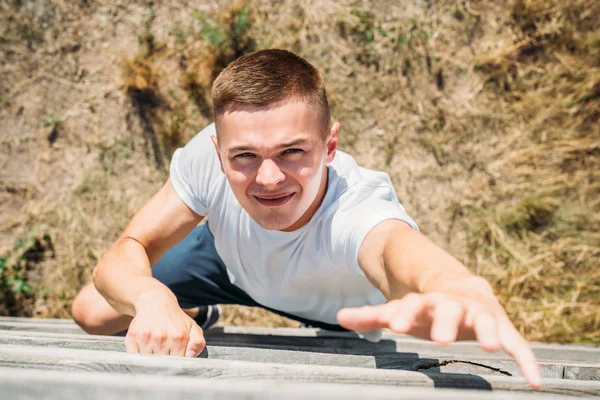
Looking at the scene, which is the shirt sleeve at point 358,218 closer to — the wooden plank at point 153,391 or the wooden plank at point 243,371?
the wooden plank at point 243,371

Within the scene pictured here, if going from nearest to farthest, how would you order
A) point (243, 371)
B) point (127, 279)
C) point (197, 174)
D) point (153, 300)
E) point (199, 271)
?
point (243, 371)
point (153, 300)
point (127, 279)
point (197, 174)
point (199, 271)

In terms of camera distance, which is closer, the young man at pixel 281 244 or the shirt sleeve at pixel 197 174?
the young man at pixel 281 244

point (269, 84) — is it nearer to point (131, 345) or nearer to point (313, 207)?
point (313, 207)

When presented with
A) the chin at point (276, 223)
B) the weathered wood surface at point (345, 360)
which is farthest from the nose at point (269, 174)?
the weathered wood surface at point (345, 360)

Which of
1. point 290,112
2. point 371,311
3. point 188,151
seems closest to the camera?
point 371,311

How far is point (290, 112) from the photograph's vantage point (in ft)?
5.39

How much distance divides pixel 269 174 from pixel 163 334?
24.5 inches

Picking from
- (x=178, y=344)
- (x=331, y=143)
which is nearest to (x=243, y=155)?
(x=331, y=143)

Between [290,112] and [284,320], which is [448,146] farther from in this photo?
[290,112]

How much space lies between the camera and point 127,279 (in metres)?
1.72

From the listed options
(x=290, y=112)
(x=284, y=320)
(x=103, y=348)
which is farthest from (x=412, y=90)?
(x=103, y=348)

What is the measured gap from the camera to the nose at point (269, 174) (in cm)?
164

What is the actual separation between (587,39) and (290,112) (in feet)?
10.0

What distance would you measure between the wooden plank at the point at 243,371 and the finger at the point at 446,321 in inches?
7.3
